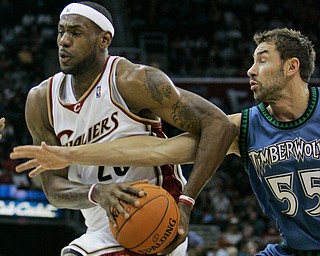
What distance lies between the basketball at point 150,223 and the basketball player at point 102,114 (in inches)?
8.5

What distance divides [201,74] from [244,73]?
100 centimetres

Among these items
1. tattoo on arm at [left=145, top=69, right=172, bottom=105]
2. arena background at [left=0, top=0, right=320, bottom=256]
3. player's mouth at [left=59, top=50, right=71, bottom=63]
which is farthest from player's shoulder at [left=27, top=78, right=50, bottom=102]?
arena background at [left=0, top=0, right=320, bottom=256]

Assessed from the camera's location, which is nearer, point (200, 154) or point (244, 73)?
point (200, 154)

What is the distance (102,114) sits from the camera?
448 centimetres

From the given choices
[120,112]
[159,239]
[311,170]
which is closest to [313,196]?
[311,170]

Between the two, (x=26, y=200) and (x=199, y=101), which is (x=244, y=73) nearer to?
(x=26, y=200)

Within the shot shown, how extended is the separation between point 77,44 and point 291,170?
59.8 inches

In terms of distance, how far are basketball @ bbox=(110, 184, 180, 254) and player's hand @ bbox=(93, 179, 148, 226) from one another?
24mm

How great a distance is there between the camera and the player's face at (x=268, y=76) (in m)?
4.49

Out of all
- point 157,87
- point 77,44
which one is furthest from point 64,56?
point 157,87

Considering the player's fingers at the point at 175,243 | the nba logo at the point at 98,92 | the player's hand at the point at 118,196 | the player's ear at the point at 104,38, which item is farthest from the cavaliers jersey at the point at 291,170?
the player's ear at the point at 104,38

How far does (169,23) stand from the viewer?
62.2 ft

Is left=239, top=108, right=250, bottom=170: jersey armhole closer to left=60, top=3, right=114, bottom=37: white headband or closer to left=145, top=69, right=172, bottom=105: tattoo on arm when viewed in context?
left=145, top=69, right=172, bottom=105: tattoo on arm

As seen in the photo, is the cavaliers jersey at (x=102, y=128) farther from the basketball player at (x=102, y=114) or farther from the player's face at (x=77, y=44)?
the player's face at (x=77, y=44)
